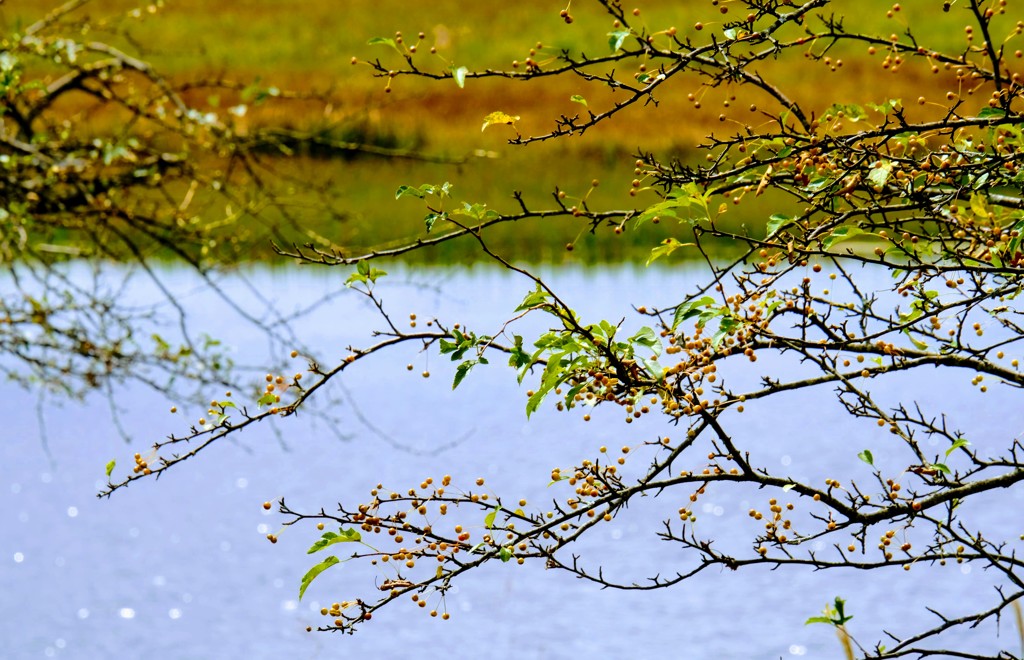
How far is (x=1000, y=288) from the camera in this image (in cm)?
238

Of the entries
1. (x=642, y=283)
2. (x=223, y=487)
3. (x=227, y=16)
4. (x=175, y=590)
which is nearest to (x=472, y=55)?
Result: (x=227, y=16)

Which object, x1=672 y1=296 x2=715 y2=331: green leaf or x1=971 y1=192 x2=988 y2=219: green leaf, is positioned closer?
x1=672 y1=296 x2=715 y2=331: green leaf

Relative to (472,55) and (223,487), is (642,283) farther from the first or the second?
(472,55)

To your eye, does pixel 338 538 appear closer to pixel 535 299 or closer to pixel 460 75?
pixel 535 299

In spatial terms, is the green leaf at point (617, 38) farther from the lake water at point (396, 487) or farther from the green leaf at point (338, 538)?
the lake water at point (396, 487)

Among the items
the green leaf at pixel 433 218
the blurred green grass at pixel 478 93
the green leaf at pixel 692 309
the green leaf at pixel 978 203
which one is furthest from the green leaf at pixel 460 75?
the blurred green grass at pixel 478 93

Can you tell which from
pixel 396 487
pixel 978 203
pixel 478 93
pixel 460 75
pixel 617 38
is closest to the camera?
pixel 617 38

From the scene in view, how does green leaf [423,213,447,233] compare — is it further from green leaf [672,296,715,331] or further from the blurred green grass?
the blurred green grass

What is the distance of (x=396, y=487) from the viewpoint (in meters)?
8.76

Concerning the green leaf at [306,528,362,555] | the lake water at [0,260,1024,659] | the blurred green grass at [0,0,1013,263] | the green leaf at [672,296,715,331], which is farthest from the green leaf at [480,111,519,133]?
the blurred green grass at [0,0,1013,263]

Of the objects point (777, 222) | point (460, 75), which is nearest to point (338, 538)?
point (460, 75)

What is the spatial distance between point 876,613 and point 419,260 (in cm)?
983

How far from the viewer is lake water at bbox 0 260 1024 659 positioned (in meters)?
6.82

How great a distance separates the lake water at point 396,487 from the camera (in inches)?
269
